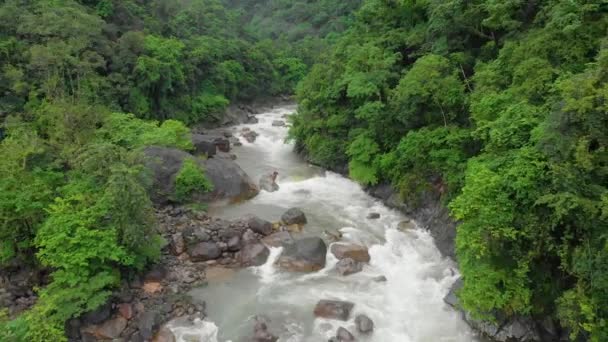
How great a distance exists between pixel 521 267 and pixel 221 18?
59.3 metres

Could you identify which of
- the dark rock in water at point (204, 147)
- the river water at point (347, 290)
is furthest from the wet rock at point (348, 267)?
the dark rock in water at point (204, 147)

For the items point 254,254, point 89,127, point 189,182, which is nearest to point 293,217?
point 254,254

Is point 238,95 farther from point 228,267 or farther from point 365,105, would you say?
point 228,267

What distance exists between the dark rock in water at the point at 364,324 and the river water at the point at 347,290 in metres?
0.17

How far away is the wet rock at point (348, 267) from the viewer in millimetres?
14820

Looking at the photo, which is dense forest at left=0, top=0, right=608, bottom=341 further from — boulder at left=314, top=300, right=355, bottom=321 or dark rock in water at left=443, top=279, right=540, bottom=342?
boulder at left=314, top=300, right=355, bottom=321

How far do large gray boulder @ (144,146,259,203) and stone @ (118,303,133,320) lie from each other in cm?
738

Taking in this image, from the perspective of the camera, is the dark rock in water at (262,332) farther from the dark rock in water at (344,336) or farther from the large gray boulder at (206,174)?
the large gray boulder at (206,174)

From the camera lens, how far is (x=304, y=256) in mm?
15234

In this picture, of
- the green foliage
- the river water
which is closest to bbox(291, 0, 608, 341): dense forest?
the river water

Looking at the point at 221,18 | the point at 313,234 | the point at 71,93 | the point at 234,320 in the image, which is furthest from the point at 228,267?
the point at 221,18

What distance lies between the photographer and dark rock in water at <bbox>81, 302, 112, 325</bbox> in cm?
1207

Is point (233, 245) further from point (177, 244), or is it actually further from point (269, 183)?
point (269, 183)

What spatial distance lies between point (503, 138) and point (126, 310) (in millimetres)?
12158
